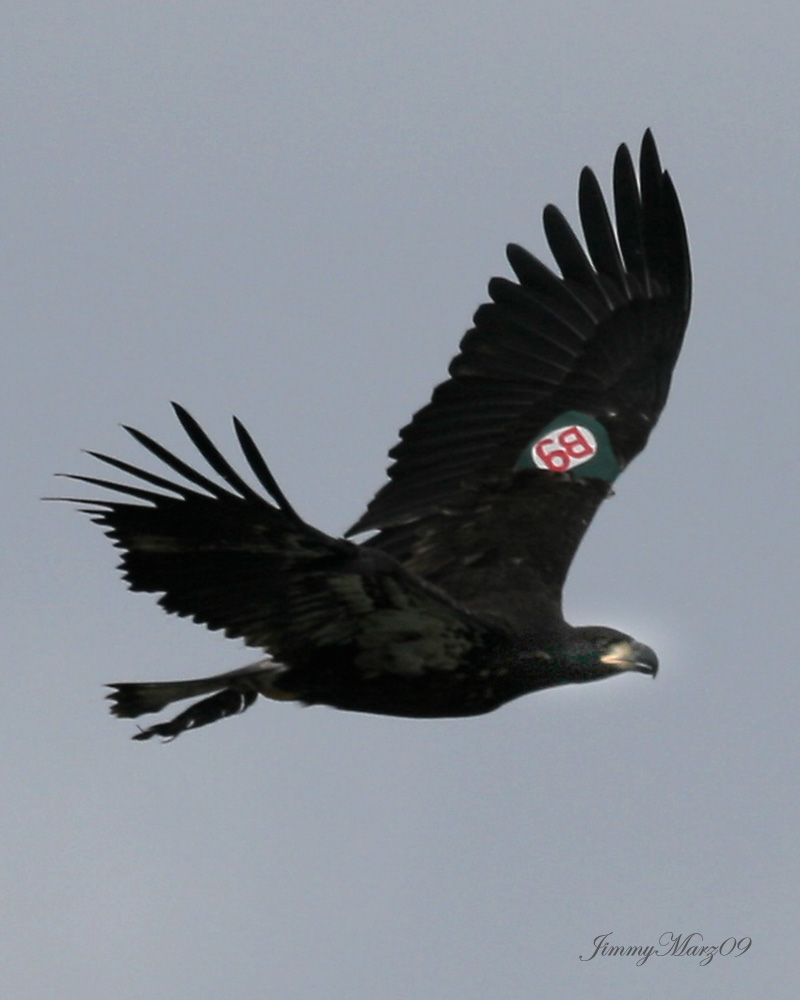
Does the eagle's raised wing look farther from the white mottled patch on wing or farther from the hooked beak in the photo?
the white mottled patch on wing

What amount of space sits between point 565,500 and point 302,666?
7.48ft

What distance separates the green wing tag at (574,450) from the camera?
12.2 m

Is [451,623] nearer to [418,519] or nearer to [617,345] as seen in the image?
[418,519]

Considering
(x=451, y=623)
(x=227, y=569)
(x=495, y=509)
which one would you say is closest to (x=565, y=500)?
(x=495, y=509)

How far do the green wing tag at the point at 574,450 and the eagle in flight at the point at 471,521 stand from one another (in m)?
0.01

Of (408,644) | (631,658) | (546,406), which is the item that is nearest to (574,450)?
(546,406)

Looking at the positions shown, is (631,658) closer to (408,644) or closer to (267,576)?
(408,644)

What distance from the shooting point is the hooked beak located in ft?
35.3

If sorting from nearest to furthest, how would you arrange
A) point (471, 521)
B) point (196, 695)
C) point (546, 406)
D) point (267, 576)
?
point (267, 576) → point (196, 695) → point (471, 521) → point (546, 406)

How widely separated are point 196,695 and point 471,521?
6.04 ft

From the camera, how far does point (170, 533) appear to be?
9.54 m

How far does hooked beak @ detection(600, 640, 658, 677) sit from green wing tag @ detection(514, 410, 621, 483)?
59.7 inches

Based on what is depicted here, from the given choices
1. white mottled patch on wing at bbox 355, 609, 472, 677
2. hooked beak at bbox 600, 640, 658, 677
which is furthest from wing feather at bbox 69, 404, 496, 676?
hooked beak at bbox 600, 640, 658, 677

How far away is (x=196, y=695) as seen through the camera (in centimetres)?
1079
